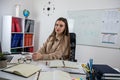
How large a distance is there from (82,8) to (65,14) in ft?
1.57

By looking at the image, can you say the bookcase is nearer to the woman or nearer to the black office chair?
the woman

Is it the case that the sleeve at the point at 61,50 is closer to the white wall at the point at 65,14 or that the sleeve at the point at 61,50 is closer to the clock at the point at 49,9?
the white wall at the point at 65,14

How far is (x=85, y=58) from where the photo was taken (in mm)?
3232

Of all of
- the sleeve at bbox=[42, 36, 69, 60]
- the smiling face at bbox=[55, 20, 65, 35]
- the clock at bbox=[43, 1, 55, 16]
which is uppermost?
the clock at bbox=[43, 1, 55, 16]

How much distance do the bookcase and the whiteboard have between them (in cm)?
113

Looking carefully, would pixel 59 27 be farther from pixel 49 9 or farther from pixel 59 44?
pixel 49 9

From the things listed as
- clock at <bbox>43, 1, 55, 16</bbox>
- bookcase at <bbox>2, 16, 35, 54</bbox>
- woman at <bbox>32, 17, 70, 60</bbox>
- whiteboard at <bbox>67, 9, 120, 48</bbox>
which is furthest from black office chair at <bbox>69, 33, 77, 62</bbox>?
clock at <bbox>43, 1, 55, 16</bbox>

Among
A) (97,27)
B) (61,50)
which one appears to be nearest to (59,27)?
(61,50)

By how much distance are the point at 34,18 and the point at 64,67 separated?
2810mm

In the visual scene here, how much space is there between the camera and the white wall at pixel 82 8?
9.62ft

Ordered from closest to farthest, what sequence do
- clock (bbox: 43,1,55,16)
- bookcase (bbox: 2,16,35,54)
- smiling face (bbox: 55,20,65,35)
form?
smiling face (bbox: 55,20,65,35) < bookcase (bbox: 2,16,35,54) < clock (bbox: 43,1,55,16)

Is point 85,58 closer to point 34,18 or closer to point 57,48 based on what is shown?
point 57,48

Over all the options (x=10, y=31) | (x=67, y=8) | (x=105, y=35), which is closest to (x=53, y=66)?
(x=10, y=31)

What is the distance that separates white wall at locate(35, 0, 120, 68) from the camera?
2934 mm
